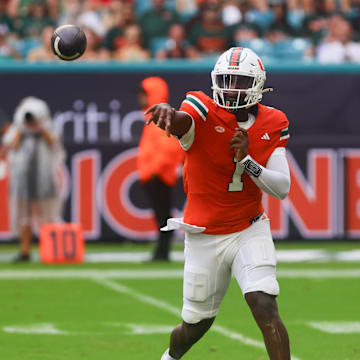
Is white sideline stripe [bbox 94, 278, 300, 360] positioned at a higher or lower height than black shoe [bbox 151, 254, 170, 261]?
higher

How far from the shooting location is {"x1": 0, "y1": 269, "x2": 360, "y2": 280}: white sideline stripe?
1112 cm

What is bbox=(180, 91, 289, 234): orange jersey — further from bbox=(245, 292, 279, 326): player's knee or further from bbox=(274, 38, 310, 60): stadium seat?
bbox=(274, 38, 310, 60): stadium seat

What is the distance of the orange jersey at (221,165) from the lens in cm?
560

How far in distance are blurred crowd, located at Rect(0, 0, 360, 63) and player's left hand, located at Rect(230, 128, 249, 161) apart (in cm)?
1022

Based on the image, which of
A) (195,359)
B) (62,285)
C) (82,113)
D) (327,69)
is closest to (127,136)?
(82,113)

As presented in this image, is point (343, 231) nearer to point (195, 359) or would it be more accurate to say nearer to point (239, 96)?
point (195, 359)

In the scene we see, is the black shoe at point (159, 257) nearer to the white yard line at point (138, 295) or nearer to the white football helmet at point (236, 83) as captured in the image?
the white yard line at point (138, 295)

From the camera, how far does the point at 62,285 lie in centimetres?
1050

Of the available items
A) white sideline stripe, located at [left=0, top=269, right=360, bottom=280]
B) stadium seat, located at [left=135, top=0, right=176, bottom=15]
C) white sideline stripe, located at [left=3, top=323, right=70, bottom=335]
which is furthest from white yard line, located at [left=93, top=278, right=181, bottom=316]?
stadium seat, located at [left=135, top=0, right=176, bottom=15]

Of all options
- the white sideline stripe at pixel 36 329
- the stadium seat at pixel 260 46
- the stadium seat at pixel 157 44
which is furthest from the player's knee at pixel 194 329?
→ the stadium seat at pixel 157 44

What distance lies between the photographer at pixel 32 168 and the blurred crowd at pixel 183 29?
9.66 ft

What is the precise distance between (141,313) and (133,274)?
2595 millimetres

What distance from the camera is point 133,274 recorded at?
11.3 meters

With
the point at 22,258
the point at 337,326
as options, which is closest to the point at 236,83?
the point at 337,326
